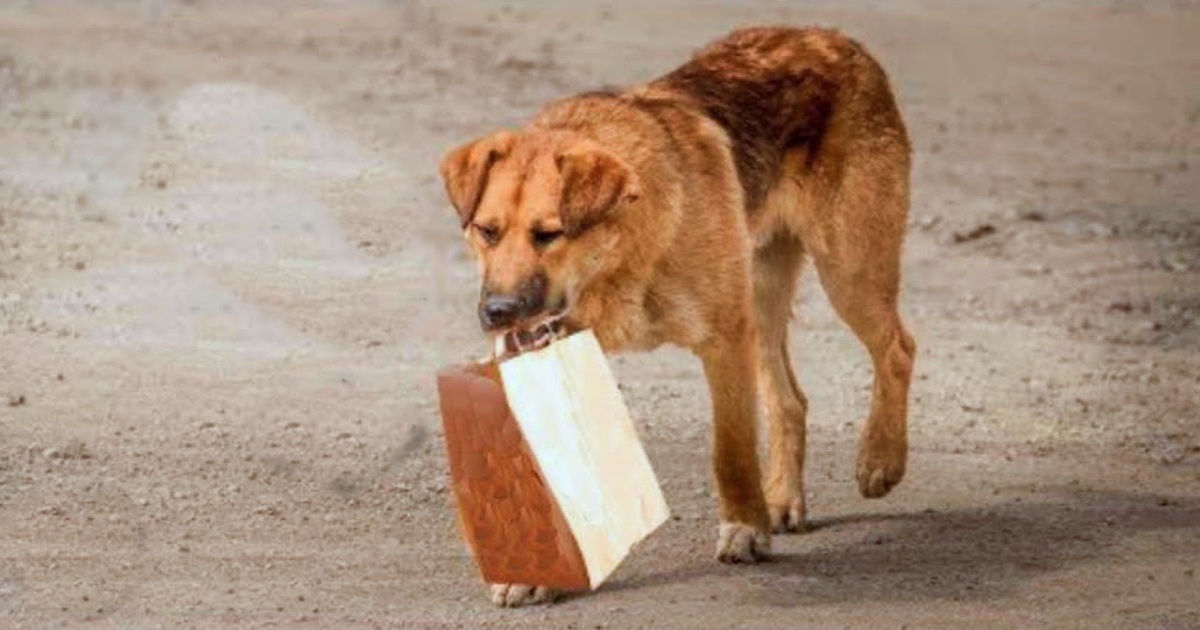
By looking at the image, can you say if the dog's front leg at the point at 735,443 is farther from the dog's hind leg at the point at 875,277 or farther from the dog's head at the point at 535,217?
the dog's hind leg at the point at 875,277

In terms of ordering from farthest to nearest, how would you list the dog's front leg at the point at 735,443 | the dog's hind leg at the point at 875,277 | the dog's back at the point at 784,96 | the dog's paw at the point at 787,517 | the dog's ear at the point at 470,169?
1. the dog's hind leg at the point at 875,277
2. the dog's paw at the point at 787,517
3. the dog's back at the point at 784,96
4. the dog's front leg at the point at 735,443
5. the dog's ear at the point at 470,169

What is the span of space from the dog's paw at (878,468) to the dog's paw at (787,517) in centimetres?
22

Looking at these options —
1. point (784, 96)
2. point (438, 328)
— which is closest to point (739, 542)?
point (784, 96)

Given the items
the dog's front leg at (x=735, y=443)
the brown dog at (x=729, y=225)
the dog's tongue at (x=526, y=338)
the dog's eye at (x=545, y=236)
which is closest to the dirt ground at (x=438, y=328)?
the dog's front leg at (x=735, y=443)

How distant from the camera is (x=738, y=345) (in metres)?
9.30

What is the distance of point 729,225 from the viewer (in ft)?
30.6

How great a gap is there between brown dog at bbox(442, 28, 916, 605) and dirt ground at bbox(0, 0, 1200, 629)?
0.33 metres

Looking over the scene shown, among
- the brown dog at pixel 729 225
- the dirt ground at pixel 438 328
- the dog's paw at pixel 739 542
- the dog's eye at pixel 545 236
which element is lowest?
the dirt ground at pixel 438 328

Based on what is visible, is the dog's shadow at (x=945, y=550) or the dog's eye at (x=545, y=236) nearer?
the dog's eye at (x=545, y=236)

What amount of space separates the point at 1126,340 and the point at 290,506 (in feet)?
14.1

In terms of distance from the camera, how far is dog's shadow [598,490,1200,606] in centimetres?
909

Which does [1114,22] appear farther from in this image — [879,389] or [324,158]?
[879,389]

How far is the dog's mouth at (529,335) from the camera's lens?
853cm

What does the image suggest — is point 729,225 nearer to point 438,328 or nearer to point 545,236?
point 545,236
